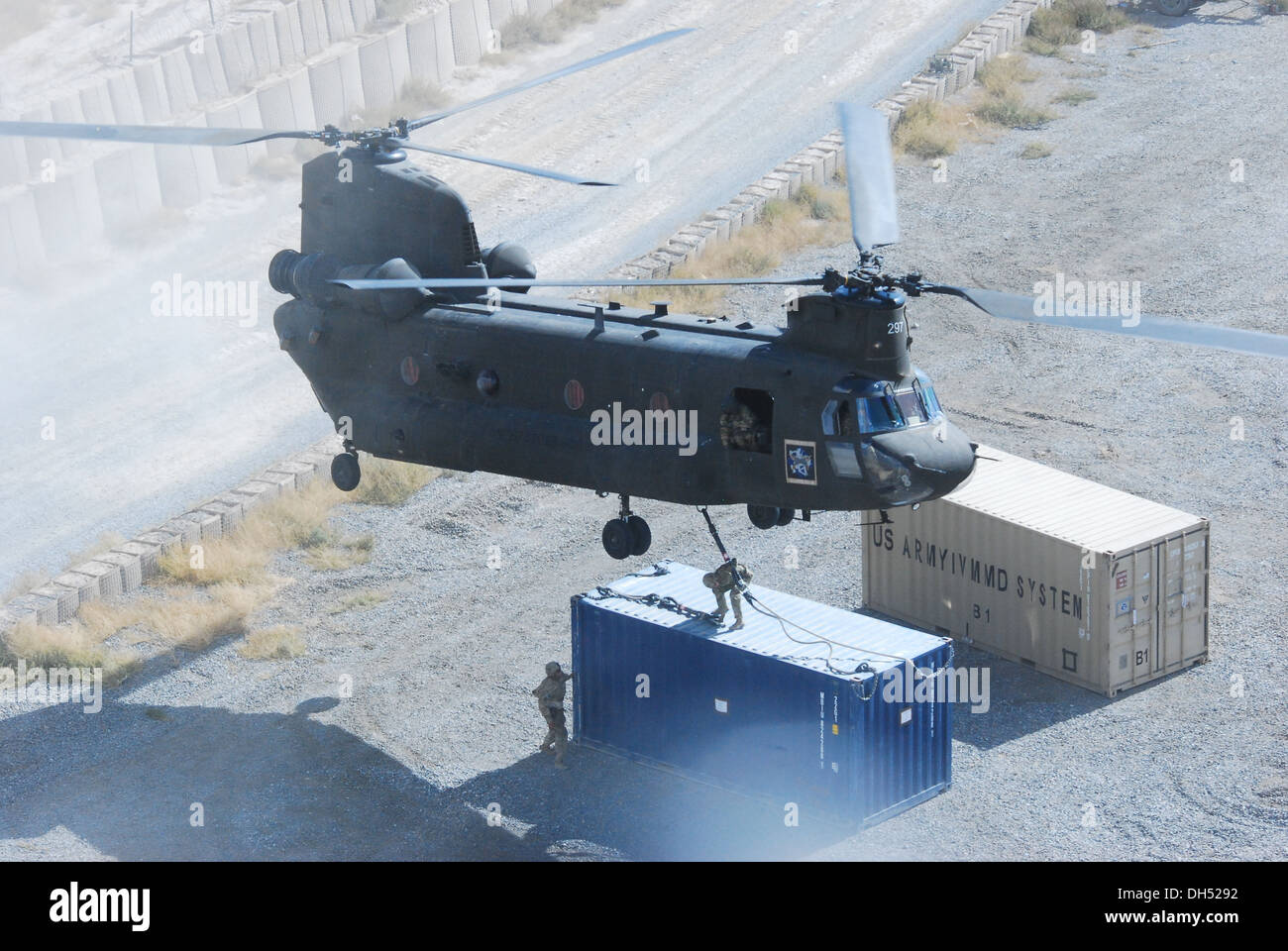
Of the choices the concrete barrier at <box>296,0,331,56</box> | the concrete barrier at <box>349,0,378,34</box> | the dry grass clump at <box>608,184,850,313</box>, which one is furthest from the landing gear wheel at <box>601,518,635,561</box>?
the concrete barrier at <box>349,0,378,34</box>

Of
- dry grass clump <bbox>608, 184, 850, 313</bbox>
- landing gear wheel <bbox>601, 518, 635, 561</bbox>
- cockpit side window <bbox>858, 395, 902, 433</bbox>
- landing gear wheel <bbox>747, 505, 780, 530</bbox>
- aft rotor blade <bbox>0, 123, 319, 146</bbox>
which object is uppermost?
aft rotor blade <bbox>0, 123, 319, 146</bbox>

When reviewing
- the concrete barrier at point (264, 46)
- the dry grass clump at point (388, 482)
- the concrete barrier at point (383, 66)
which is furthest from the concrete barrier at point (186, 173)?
the dry grass clump at point (388, 482)

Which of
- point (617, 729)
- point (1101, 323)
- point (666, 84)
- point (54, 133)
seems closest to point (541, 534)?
point (617, 729)

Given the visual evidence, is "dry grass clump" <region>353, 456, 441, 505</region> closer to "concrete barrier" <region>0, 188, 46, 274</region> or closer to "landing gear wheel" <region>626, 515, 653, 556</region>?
"landing gear wheel" <region>626, 515, 653, 556</region>

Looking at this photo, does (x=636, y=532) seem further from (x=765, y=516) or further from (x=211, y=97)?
(x=211, y=97)

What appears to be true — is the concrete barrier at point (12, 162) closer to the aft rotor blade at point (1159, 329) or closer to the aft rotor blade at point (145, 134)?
the aft rotor blade at point (145, 134)

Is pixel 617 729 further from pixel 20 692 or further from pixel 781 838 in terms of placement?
pixel 20 692
